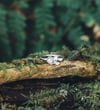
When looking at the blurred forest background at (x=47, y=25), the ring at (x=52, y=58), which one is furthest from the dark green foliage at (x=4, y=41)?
the ring at (x=52, y=58)

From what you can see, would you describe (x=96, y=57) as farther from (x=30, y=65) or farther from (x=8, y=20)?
(x=8, y=20)

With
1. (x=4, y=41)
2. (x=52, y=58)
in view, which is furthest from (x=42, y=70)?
(x=4, y=41)

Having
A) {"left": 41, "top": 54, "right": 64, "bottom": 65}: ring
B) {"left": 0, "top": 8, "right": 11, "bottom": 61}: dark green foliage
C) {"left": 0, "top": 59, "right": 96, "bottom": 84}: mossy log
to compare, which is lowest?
{"left": 0, "top": 59, "right": 96, "bottom": 84}: mossy log

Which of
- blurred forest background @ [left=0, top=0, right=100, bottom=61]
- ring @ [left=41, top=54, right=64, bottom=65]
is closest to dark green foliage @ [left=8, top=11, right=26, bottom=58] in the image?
blurred forest background @ [left=0, top=0, right=100, bottom=61]

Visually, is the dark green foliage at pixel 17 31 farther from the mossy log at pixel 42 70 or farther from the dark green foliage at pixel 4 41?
the mossy log at pixel 42 70

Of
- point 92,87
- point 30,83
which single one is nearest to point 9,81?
point 30,83

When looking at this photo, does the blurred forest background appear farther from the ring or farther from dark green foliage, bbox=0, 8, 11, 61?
the ring
